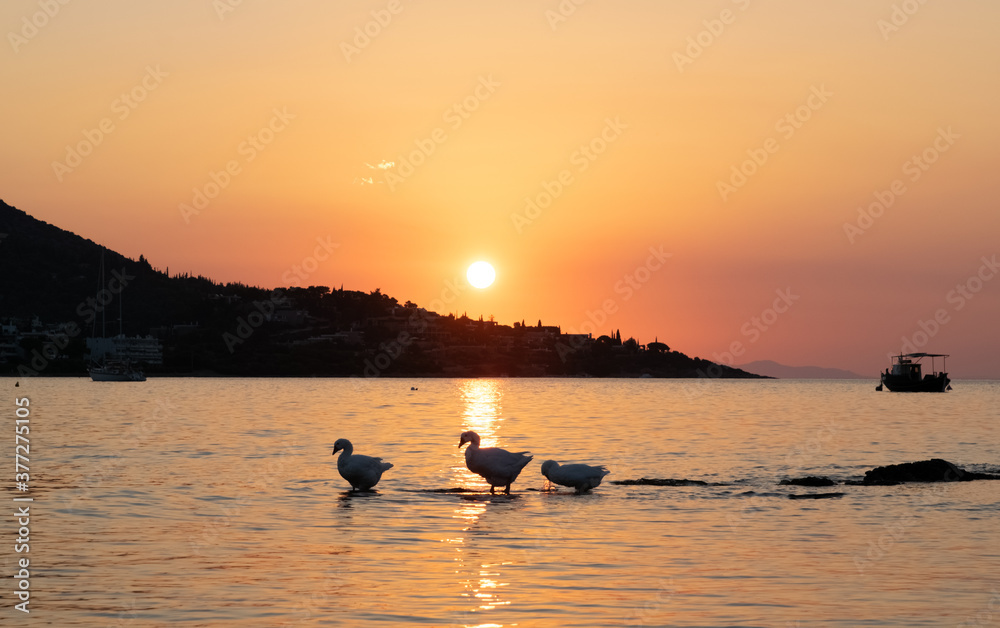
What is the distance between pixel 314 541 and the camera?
1941 centimetres

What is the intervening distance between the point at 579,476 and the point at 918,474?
1059cm

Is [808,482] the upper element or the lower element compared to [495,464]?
lower

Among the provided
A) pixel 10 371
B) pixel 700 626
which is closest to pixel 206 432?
pixel 700 626

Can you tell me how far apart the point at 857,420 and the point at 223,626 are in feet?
236

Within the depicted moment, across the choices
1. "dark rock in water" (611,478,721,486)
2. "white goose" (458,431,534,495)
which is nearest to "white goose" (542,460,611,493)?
"white goose" (458,431,534,495)

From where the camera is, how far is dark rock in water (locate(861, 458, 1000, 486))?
30.1 meters

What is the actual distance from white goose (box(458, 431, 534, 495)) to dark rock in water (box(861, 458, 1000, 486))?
10344mm

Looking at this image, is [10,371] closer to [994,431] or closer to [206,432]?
[206,432]

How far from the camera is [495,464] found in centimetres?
2738

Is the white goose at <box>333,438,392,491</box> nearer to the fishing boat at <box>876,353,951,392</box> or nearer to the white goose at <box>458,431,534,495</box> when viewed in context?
the white goose at <box>458,431,534,495</box>

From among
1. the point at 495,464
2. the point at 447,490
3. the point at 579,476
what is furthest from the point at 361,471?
the point at 579,476

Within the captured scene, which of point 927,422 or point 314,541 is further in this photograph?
point 927,422

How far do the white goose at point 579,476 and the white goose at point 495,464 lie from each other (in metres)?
1.03

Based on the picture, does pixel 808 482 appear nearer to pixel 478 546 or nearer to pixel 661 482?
pixel 661 482
